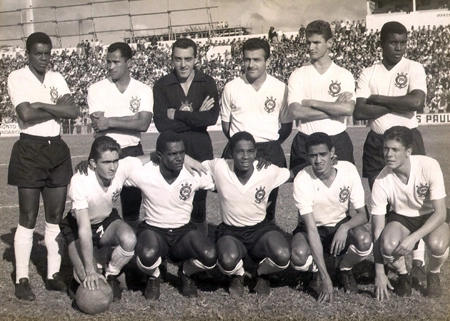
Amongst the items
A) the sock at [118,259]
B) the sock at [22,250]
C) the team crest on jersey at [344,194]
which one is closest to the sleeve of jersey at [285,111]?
the team crest on jersey at [344,194]

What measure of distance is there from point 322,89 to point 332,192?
2.98ft

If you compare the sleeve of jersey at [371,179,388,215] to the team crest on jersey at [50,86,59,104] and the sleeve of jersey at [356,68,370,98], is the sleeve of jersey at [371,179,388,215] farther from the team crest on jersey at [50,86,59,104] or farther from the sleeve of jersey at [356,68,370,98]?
the team crest on jersey at [50,86,59,104]

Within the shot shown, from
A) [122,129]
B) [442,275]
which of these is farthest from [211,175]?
[442,275]

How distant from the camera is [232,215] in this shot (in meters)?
4.84

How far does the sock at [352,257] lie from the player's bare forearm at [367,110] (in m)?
1.11

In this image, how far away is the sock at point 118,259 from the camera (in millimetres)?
4543

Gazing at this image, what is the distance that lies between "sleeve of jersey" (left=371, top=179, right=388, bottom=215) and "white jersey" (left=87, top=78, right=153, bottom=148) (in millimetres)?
2077

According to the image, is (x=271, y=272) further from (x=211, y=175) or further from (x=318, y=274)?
(x=211, y=175)

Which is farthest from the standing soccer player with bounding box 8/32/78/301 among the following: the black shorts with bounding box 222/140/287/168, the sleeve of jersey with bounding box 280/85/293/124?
the sleeve of jersey with bounding box 280/85/293/124

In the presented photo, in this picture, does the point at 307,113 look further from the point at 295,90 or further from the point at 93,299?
the point at 93,299

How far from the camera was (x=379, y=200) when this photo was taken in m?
4.50

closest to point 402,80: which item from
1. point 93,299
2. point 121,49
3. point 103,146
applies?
point 121,49

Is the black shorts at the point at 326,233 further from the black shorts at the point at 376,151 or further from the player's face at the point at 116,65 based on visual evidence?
the player's face at the point at 116,65

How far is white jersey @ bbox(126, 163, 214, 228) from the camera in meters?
4.77
